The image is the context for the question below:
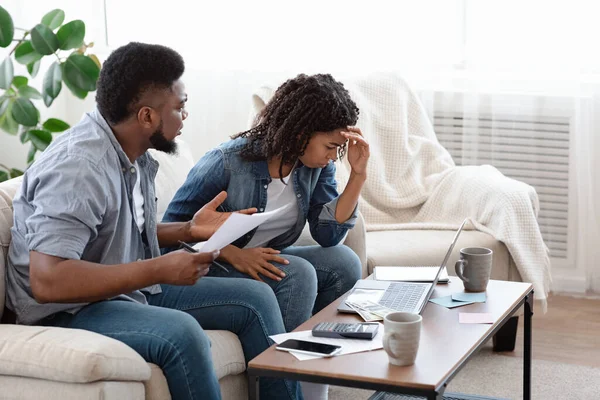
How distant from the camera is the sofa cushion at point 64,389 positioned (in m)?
1.59

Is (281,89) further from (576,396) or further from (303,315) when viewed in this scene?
(576,396)

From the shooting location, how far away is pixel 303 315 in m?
2.18

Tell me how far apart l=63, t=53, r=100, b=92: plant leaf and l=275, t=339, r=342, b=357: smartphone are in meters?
2.02

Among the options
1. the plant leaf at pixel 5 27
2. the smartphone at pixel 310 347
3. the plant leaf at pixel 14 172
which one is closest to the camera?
the smartphone at pixel 310 347

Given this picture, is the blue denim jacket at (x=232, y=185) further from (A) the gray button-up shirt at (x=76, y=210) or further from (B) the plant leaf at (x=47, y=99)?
(B) the plant leaf at (x=47, y=99)

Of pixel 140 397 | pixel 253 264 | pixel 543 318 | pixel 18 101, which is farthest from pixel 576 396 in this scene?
pixel 18 101

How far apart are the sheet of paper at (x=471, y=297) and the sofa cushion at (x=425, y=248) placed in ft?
2.15

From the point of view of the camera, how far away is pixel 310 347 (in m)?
1.66

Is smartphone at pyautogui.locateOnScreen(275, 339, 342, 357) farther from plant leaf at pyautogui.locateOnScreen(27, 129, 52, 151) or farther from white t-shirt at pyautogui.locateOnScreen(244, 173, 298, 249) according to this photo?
plant leaf at pyautogui.locateOnScreen(27, 129, 52, 151)

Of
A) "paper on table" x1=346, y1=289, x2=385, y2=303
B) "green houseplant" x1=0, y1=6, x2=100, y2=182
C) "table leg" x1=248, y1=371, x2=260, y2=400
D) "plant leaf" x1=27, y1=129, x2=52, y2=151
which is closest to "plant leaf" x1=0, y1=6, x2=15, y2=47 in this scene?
"green houseplant" x1=0, y1=6, x2=100, y2=182

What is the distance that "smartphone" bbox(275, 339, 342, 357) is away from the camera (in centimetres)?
164

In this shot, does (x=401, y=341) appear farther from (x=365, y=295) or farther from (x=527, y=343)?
(x=527, y=343)

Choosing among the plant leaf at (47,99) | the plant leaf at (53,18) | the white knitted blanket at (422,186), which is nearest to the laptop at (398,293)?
the white knitted blanket at (422,186)

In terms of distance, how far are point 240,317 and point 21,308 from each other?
18.6 inches
